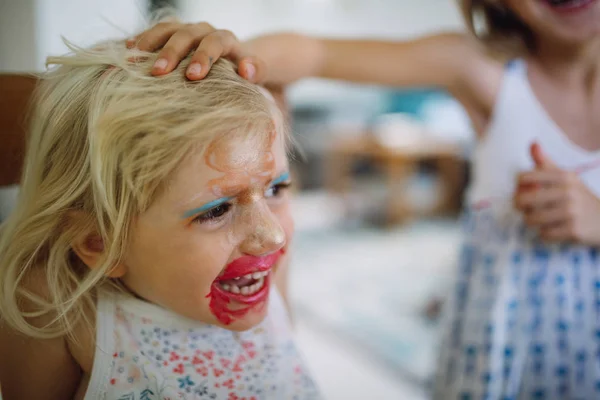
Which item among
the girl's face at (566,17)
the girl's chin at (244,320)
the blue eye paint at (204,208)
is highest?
the girl's face at (566,17)

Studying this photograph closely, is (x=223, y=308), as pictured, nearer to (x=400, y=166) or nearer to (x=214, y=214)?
(x=214, y=214)

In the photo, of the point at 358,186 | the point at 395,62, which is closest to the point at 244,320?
the point at 395,62

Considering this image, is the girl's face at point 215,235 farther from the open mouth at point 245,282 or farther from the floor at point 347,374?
the floor at point 347,374

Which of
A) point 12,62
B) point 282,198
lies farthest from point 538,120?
point 12,62

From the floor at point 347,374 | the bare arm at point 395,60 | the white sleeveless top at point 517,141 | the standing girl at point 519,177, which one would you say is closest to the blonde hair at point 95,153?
the standing girl at point 519,177

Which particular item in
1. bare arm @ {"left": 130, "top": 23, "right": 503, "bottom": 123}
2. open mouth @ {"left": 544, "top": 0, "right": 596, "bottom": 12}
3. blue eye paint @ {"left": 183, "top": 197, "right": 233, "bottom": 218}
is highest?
open mouth @ {"left": 544, "top": 0, "right": 596, "bottom": 12}

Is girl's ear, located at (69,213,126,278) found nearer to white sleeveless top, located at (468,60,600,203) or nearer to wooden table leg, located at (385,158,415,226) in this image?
white sleeveless top, located at (468,60,600,203)

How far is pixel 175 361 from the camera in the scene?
0.54 metres

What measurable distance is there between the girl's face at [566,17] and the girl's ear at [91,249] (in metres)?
0.72

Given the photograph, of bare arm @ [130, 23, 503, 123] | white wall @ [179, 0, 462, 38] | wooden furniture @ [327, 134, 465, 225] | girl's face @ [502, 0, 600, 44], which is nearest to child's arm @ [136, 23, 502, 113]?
bare arm @ [130, 23, 503, 123]

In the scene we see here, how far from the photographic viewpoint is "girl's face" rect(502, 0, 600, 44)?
0.71 m

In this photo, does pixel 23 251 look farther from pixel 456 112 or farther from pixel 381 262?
pixel 456 112

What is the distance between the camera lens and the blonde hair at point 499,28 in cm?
85

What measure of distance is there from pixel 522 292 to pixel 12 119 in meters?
0.82
